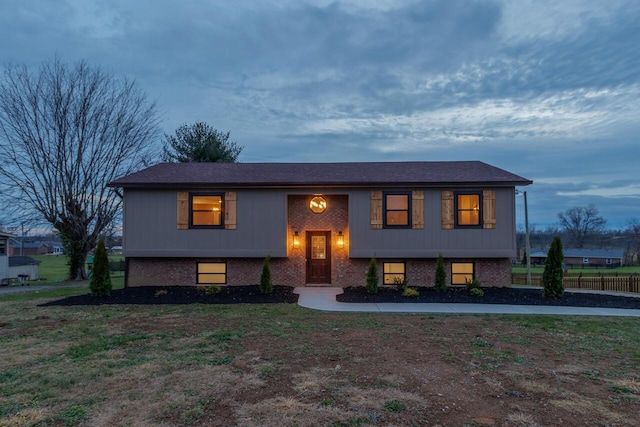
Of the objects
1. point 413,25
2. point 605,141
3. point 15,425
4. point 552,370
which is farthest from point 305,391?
point 605,141

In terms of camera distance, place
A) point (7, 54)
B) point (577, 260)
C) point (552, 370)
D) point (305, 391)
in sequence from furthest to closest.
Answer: point (577, 260) → point (7, 54) → point (552, 370) → point (305, 391)

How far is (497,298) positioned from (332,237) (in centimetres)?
594

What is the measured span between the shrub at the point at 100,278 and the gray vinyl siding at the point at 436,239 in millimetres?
8174

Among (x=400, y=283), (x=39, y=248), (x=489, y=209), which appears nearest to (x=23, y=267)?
(x=400, y=283)

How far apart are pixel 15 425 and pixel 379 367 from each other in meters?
4.20

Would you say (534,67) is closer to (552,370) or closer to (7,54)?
(552,370)

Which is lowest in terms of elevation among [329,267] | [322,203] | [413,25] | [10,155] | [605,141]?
[329,267]

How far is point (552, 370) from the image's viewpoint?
4902mm

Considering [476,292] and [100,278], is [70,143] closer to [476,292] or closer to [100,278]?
[100,278]

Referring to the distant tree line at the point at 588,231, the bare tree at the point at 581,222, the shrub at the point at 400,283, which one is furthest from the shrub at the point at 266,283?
the bare tree at the point at 581,222

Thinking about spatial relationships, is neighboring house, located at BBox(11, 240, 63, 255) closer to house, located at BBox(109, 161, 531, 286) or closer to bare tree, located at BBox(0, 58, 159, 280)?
bare tree, located at BBox(0, 58, 159, 280)

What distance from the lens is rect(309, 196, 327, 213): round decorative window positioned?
42.7 feet

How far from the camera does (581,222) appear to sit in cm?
5925

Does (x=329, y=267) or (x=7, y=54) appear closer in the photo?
(x=329, y=267)
